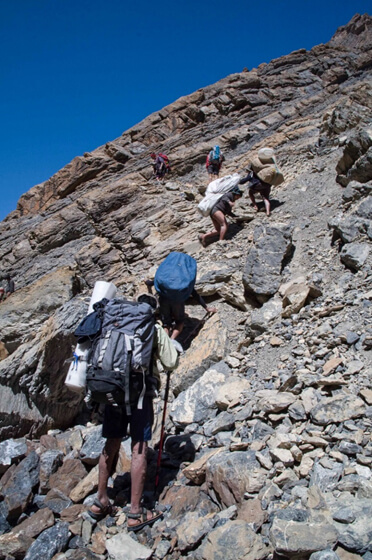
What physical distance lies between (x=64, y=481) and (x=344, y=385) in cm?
372

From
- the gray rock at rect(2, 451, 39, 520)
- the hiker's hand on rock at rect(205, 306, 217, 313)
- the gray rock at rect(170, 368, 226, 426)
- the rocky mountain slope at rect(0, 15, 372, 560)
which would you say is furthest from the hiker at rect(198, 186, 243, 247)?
the gray rock at rect(2, 451, 39, 520)

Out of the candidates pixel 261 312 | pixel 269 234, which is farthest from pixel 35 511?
pixel 269 234

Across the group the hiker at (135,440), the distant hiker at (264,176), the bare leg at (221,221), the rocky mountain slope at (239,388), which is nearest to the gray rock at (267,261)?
Answer: the rocky mountain slope at (239,388)

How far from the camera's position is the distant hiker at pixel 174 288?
21.2ft

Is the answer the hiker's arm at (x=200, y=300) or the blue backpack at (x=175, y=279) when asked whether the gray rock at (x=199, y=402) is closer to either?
the blue backpack at (x=175, y=279)

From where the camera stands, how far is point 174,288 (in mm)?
6426

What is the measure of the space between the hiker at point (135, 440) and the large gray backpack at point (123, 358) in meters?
0.18

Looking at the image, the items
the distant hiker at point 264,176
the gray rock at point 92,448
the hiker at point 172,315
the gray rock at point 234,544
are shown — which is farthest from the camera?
the distant hiker at point 264,176

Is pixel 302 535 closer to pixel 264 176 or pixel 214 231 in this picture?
pixel 214 231

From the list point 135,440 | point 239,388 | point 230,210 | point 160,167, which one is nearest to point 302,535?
point 135,440

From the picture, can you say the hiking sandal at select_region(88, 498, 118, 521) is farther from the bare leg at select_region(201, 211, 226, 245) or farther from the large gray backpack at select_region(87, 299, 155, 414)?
the bare leg at select_region(201, 211, 226, 245)

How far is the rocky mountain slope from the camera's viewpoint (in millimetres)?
2818

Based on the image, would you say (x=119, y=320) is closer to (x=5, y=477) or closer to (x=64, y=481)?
(x=64, y=481)

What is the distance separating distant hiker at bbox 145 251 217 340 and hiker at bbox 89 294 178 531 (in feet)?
8.80
